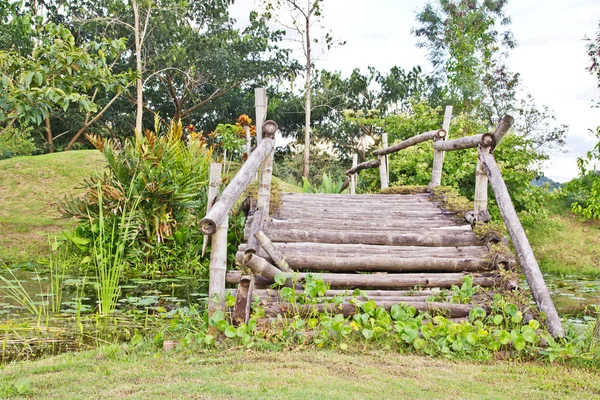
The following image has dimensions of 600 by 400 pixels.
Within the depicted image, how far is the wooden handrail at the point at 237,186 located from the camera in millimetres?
3477

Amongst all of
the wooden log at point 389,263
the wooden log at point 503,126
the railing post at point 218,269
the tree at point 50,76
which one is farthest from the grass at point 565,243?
the tree at point 50,76

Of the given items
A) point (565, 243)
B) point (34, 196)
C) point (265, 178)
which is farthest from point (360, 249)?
point (34, 196)

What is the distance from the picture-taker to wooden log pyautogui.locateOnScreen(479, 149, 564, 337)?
398 centimetres

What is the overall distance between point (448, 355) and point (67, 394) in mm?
2203

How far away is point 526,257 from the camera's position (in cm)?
431

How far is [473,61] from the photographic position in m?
20.8

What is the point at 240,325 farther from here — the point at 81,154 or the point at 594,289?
the point at 81,154

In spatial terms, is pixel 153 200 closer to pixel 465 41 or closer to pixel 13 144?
pixel 13 144

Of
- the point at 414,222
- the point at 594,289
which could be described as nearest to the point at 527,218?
the point at 594,289

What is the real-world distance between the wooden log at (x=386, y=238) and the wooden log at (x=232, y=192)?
2.80ft

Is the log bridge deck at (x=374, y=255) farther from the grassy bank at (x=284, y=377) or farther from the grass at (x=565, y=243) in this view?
the grass at (x=565, y=243)

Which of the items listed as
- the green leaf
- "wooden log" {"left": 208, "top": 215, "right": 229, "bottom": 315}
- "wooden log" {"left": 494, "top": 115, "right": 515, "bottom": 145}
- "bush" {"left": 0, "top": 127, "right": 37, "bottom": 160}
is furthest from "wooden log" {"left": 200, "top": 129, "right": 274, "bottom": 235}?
"bush" {"left": 0, "top": 127, "right": 37, "bottom": 160}

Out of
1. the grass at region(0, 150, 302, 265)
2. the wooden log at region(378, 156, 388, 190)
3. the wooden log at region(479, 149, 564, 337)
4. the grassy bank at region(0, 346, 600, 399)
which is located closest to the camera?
the grassy bank at region(0, 346, 600, 399)

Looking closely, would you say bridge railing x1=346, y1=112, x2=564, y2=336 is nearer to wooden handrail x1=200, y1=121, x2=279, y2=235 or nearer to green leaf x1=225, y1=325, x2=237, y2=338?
wooden handrail x1=200, y1=121, x2=279, y2=235
